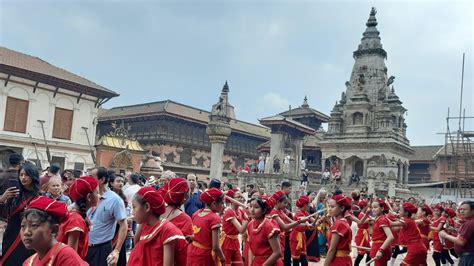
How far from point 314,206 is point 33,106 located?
19817 mm

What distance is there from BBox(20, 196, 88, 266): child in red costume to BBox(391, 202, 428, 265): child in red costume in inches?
260

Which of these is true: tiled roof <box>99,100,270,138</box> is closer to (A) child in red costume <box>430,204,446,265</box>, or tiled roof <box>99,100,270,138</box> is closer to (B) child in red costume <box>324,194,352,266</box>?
(A) child in red costume <box>430,204,446,265</box>

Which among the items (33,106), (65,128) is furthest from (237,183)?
(33,106)

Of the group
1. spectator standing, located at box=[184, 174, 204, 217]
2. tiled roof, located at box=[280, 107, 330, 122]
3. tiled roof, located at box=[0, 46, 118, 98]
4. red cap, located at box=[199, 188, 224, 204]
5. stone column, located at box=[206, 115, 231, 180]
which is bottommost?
spectator standing, located at box=[184, 174, 204, 217]

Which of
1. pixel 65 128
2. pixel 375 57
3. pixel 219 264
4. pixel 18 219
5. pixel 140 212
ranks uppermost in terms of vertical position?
pixel 375 57

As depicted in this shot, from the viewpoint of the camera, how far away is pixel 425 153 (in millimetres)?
51250

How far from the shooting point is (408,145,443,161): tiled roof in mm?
50031

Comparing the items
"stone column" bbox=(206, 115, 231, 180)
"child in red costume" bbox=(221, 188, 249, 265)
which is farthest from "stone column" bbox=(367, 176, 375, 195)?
"child in red costume" bbox=(221, 188, 249, 265)

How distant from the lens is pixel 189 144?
41.9 m

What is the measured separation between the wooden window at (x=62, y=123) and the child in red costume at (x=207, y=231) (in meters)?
23.4

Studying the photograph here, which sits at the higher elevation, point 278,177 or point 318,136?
point 318,136

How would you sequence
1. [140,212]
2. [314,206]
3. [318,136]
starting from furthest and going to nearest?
[318,136]
[314,206]
[140,212]

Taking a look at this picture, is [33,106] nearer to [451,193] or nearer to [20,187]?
[20,187]

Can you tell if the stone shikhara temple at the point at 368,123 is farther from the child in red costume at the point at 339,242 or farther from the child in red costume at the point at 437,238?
the child in red costume at the point at 339,242
